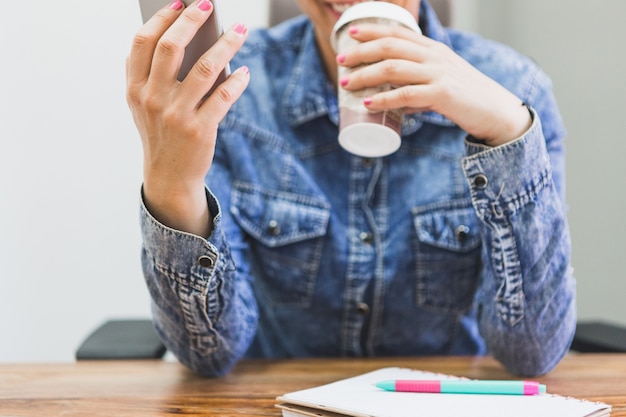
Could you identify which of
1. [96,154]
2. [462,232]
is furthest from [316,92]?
[96,154]

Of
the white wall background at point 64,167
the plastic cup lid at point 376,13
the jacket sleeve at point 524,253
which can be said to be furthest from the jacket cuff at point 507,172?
the white wall background at point 64,167

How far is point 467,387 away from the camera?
0.66m

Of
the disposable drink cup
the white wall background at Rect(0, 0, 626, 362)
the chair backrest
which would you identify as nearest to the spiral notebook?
the disposable drink cup

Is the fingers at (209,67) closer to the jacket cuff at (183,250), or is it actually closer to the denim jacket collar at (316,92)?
the jacket cuff at (183,250)

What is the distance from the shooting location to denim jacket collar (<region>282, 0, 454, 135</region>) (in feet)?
3.25

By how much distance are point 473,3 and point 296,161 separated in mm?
878

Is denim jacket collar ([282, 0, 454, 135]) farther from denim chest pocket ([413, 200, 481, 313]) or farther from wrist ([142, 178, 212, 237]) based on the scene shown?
wrist ([142, 178, 212, 237])

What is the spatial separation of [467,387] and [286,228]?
0.38 metres

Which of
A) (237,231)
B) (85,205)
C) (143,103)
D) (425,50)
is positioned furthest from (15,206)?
(425,50)

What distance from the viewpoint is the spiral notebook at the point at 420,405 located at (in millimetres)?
592

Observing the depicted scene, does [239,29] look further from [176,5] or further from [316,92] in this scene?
[316,92]

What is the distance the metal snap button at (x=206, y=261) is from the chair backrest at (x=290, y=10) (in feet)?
1.86

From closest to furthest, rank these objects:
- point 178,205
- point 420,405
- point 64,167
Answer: point 420,405 → point 178,205 → point 64,167

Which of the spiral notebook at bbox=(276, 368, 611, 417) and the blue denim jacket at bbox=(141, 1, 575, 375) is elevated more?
the blue denim jacket at bbox=(141, 1, 575, 375)
